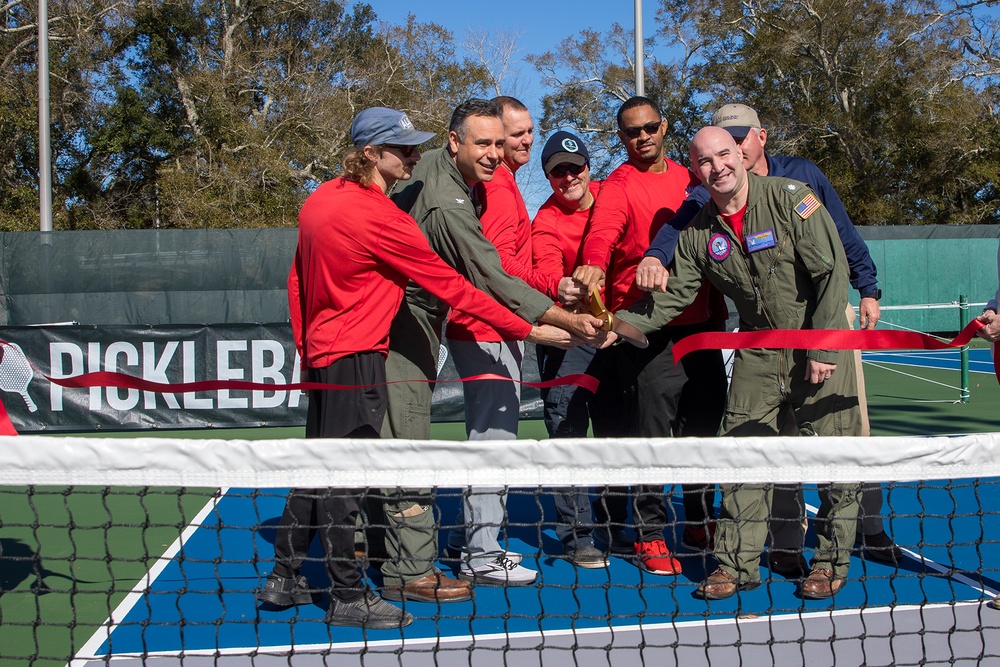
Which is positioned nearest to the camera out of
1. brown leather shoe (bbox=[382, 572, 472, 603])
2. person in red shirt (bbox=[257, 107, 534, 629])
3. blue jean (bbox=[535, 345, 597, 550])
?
person in red shirt (bbox=[257, 107, 534, 629])

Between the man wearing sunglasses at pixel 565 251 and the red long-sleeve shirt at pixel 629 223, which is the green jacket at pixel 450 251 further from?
the man wearing sunglasses at pixel 565 251

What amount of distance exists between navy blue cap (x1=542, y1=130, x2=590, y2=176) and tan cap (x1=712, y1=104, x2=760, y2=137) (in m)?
0.67

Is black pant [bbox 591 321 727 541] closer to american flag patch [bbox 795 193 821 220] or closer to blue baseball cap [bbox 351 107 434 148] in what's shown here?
american flag patch [bbox 795 193 821 220]

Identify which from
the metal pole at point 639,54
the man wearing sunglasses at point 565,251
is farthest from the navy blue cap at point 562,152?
the metal pole at point 639,54

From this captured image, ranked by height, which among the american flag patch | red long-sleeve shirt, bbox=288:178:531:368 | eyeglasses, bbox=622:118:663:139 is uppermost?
eyeglasses, bbox=622:118:663:139

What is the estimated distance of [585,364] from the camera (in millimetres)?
4773

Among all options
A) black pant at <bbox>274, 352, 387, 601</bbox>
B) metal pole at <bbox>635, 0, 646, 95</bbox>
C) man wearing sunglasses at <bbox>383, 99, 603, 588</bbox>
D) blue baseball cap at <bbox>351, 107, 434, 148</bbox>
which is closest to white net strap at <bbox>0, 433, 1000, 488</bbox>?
black pant at <bbox>274, 352, 387, 601</bbox>

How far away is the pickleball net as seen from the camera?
270 centimetres

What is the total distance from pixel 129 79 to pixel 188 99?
239 centimetres

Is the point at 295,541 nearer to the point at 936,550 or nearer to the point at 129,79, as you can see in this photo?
the point at 936,550

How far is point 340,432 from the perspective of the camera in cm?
372

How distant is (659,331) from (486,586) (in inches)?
58.7

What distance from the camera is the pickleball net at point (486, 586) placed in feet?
8.86

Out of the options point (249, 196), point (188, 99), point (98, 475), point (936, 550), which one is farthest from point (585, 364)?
point (188, 99)
